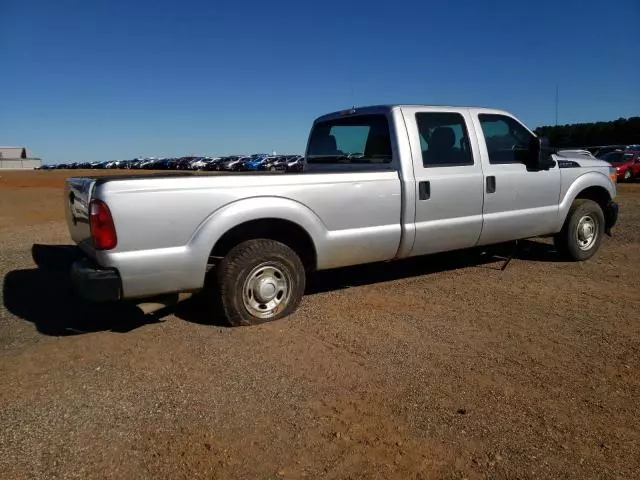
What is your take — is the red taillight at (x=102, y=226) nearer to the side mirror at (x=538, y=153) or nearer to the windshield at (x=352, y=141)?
the windshield at (x=352, y=141)

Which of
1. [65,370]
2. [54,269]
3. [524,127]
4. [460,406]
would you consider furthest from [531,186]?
[54,269]

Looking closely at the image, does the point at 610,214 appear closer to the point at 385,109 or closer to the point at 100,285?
the point at 385,109

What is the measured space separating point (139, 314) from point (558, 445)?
Result: 12.0 feet

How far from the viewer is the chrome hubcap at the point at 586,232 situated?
6.67 meters

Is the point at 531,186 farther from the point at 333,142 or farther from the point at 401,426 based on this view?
the point at 401,426

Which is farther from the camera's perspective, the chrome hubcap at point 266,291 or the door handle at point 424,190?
the door handle at point 424,190

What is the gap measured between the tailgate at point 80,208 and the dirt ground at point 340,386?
810mm

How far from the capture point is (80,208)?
412 centimetres

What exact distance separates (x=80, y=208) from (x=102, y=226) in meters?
0.59

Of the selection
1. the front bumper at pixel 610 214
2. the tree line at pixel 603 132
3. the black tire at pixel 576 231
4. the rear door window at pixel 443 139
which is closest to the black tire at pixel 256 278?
the rear door window at pixel 443 139

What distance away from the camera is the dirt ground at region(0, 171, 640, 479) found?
2.58 meters

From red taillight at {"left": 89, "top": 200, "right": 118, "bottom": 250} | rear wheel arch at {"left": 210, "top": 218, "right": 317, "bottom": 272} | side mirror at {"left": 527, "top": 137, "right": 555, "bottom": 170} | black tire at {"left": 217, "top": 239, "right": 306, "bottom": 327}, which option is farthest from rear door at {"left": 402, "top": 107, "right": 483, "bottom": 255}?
red taillight at {"left": 89, "top": 200, "right": 118, "bottom": 250}

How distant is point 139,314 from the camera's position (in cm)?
483

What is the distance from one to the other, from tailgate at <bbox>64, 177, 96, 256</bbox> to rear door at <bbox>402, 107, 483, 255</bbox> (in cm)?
292
